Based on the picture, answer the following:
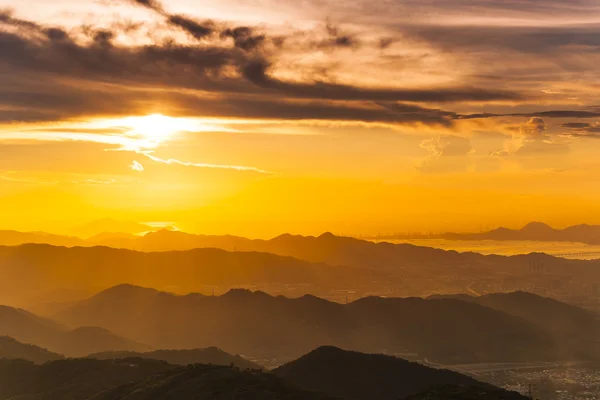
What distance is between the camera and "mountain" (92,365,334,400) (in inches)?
5674

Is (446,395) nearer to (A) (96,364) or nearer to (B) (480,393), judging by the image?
(B) (480,393)

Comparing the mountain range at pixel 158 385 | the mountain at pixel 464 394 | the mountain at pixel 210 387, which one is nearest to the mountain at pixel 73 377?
the mountain range at pixel 158 385

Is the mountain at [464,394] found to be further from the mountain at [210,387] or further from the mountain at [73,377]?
the mountain at [73,377]

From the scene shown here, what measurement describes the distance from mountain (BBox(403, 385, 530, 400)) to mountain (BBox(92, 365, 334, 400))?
18.3m

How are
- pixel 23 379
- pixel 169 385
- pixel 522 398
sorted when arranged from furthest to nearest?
pixel 23 379, pixel 169 385, pixel 522 398

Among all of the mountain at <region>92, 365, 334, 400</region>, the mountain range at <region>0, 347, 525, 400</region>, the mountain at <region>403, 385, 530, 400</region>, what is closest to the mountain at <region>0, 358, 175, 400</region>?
the mountain range at <region>0, 347, 525, 400</region>

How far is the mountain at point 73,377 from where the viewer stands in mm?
176125

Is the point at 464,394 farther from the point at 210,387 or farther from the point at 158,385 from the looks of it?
the point at 158,385

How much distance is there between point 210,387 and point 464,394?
47579 millimetres

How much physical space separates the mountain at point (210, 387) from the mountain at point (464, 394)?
18306mm

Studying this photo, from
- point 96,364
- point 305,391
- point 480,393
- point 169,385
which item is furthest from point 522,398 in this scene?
point 96,364

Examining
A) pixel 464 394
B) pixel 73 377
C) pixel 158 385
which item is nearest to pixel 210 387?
pixel 158 385

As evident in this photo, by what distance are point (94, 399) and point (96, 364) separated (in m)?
43.2

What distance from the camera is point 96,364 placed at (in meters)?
198
